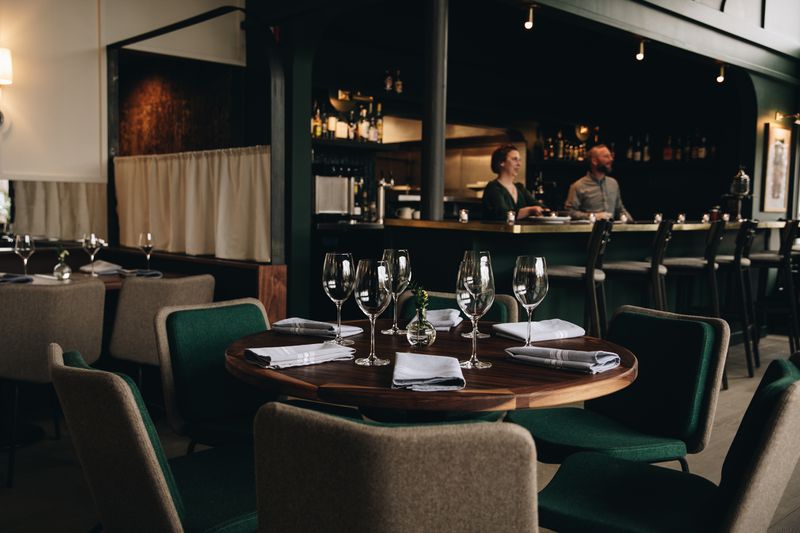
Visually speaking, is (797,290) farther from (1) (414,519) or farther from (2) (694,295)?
(1) (414,519)

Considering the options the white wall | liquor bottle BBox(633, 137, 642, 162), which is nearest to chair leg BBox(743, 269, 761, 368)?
liquor bottle BBox(633, 137, 642, 162)

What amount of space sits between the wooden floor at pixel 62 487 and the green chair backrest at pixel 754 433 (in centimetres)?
157

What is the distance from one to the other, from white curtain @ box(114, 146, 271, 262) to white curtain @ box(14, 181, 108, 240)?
361 mm

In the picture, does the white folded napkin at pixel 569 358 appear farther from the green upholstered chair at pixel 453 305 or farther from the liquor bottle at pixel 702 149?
the liquor bottle at pixel 702 149

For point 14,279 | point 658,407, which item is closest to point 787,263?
point 658,407

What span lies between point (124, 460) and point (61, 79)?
486cm

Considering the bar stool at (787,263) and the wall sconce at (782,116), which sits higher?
the wall sconce at (782,116)

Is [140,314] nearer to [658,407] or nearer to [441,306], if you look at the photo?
[441,306]

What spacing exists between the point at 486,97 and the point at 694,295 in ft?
12.1

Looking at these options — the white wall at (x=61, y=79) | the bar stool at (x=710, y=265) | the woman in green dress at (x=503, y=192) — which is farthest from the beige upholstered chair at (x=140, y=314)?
the bar stool at (x=710, y=265)

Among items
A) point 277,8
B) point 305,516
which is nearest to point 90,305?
point 305,516

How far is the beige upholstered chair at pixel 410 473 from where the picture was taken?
1.12 m

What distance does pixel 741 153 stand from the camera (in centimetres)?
817

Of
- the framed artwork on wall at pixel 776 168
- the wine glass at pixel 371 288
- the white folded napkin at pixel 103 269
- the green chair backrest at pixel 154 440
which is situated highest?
the framed artwork on wall at pixel 776 168
